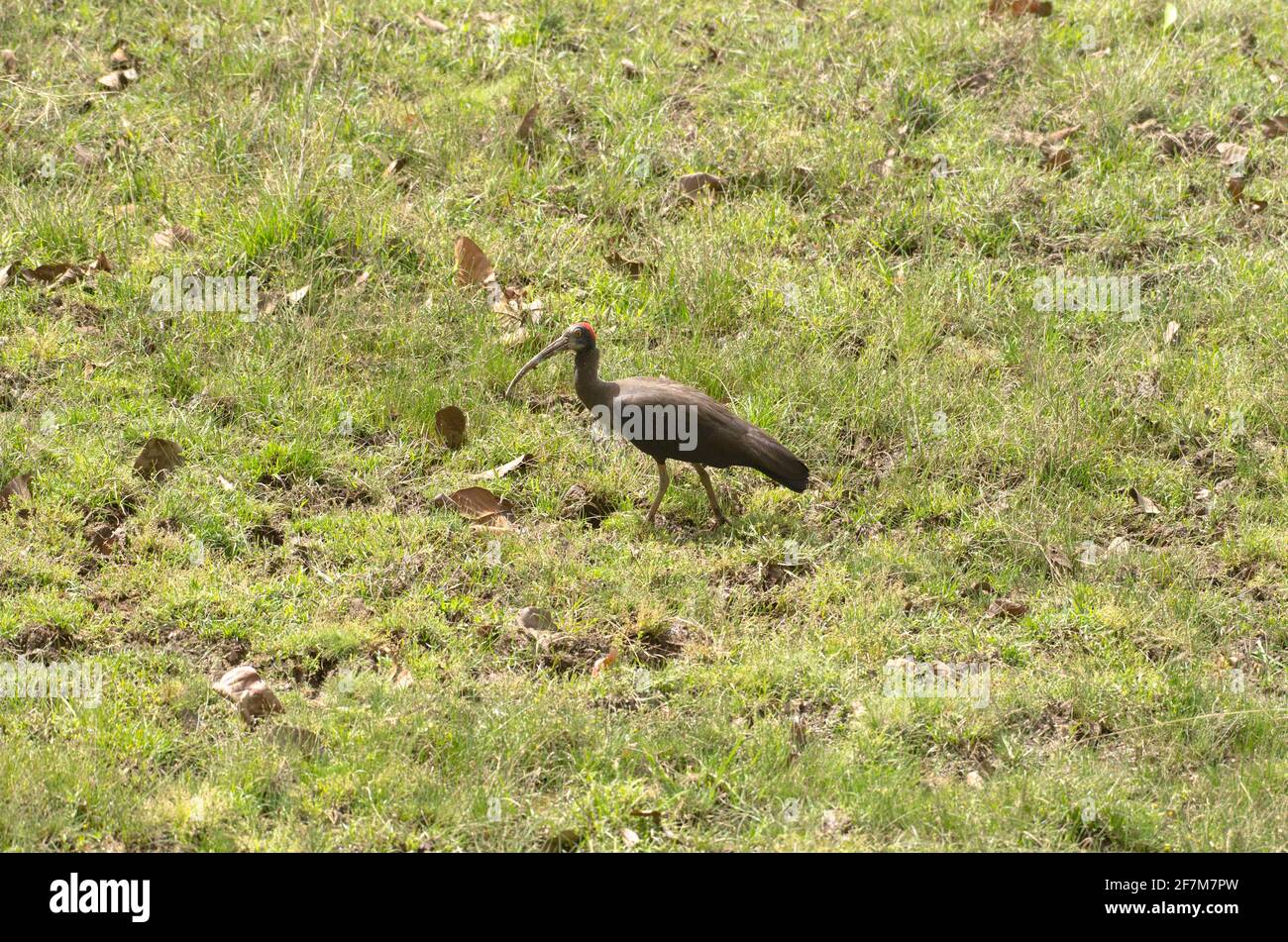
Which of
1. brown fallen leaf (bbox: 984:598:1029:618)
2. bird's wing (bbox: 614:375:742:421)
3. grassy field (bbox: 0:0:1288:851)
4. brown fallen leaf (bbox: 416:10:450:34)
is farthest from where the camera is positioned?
brown fallen leaf (bbox: 416:10:450:34)

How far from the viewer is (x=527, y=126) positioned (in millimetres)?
9039

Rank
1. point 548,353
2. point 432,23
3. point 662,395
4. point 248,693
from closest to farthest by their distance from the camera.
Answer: point 248,693, point 662,395, point 548,353, point 432,23

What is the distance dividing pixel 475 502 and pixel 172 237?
9.04 feet

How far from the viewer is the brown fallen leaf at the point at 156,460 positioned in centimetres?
664

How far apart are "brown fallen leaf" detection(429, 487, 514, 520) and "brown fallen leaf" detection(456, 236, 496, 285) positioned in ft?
5.86

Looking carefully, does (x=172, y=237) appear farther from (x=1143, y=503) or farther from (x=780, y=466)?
(x=1143, y=503)

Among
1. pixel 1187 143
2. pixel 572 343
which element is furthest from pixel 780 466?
pixel 1187 143

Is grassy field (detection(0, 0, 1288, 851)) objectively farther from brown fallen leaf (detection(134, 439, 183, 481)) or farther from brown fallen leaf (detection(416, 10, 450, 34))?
brown fallen leaf (detection(134, 439, 183, 481))

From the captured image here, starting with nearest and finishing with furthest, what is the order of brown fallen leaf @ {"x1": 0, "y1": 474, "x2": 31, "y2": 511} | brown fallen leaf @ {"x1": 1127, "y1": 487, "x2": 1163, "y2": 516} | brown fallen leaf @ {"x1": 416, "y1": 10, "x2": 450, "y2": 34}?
brown fallen leaf @ {"x1": 0, "y1": 474, "x2": 31, "y2": 511}
brown fallen leaf @ {"x1": 1127, "y1": 487, "x2": 1163, "y2": 516}
brown fallen leaf @ {"x1": 416, "y1": 10, "x2": 450, "y2": 34}

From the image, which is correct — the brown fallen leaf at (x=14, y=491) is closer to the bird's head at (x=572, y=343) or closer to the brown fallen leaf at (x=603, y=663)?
the bird's head at (x=572, y=343)

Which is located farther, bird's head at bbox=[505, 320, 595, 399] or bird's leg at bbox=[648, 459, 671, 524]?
bird's head at bbox=[505, 320, 595, 399]

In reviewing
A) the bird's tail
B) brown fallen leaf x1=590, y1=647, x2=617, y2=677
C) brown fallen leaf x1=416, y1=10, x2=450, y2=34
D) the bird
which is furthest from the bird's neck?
brown fallen leaf x1=416, y1=10, x2=450, y2=34

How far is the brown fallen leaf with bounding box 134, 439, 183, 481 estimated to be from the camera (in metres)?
6.64

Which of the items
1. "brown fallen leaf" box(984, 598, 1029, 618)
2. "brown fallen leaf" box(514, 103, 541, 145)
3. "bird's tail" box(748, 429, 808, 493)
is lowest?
"brown fallen leaf" box(984, 598, 1029, 618)
